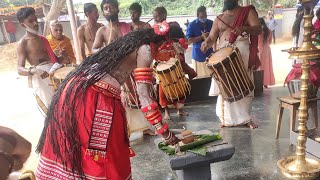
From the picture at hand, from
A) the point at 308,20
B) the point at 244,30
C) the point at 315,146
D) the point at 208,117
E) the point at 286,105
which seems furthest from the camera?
the point at 208,117

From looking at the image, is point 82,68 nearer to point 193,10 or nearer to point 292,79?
point 292,79

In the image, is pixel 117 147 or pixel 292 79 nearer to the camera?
pixel 117 147

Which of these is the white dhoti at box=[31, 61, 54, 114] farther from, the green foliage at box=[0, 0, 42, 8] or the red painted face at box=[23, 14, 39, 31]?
the green foliage at box=[0, 0, 42, 8]

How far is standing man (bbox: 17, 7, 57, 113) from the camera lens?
4.45 m

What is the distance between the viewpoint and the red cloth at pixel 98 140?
89.0 inches

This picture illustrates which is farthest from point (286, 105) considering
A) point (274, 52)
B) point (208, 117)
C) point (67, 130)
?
point (274, 52)

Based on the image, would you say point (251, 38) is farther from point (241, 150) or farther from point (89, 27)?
point (89, 27)

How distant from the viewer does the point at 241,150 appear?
13.5 feet

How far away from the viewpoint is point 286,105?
4.11m

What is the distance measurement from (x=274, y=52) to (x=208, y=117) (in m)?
10.9

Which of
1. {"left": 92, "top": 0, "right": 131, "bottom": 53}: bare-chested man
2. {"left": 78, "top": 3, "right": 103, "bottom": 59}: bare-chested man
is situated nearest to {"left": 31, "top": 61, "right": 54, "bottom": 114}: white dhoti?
{"left": 92, "top": 0, "right": 131, "bottom": 53}: bare-chested man

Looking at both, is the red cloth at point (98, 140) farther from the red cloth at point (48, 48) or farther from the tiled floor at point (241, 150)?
the red cloth at point (48, 48)

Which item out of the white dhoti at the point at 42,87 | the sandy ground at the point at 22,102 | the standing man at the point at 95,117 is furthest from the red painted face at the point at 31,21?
the standing man at the point at 95,117

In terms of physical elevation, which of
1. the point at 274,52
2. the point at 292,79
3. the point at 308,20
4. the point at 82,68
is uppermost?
the point at 308,20
